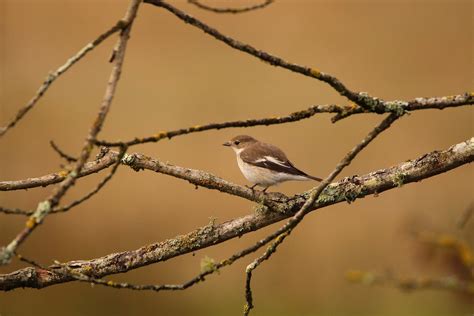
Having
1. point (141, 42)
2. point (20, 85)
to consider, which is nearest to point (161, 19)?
point (141, 42)

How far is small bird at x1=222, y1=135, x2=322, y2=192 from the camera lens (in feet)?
24.9

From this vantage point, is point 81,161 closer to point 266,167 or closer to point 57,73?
point 57,73

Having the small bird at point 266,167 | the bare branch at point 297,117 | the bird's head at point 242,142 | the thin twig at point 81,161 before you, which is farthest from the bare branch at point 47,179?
the bird's head at point 242,142

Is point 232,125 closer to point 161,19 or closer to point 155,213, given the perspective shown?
point 155,213

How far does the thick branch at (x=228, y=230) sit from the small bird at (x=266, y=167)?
9.14ft

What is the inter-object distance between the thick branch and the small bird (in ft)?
9.14

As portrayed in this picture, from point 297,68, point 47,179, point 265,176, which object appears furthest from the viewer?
point 265,176

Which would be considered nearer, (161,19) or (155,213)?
(155,213)

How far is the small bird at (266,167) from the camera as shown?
24.9ft

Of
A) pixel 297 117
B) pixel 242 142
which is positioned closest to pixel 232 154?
pixel 242 142

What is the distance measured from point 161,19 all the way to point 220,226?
16632 millimetres

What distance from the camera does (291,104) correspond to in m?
18.0

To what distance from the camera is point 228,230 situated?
4.46 meters

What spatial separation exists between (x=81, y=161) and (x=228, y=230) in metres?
1.81
